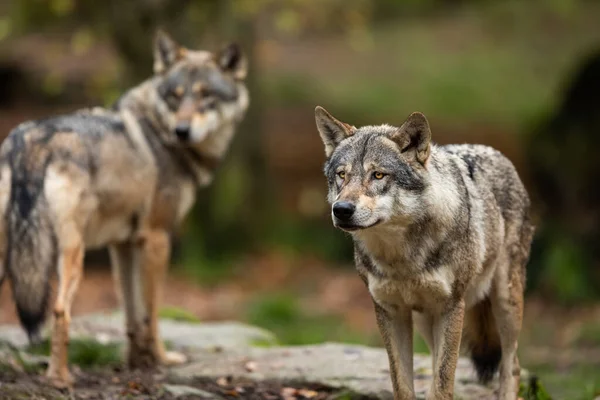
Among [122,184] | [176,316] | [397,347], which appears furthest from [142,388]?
[176,316]

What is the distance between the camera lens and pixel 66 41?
10742 millimetres

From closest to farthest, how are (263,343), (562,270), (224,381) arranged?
(224,381) → (263,343) → (562,270)

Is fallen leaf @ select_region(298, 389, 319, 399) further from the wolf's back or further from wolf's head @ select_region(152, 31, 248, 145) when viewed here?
wolf's head @ select_region(152, 31, 248, 145)

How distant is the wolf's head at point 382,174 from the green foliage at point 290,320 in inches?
193

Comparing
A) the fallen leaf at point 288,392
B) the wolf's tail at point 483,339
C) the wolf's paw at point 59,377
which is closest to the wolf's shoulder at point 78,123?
the wolf's paw at point 59,377

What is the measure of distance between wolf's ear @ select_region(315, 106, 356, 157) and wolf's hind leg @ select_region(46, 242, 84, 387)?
1.99m

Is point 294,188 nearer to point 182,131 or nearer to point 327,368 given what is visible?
point 182,131

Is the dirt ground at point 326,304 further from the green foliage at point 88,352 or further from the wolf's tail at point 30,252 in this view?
the wolf's tail at point 30,252

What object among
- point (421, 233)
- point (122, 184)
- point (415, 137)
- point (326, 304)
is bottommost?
point (326, 304)

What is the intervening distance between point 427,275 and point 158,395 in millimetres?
1977

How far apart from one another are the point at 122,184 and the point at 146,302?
950 mm

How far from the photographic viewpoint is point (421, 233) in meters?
4.73

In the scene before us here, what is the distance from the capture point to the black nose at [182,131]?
6.81 meters

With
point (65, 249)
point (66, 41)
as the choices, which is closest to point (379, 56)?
point (66, 41)
